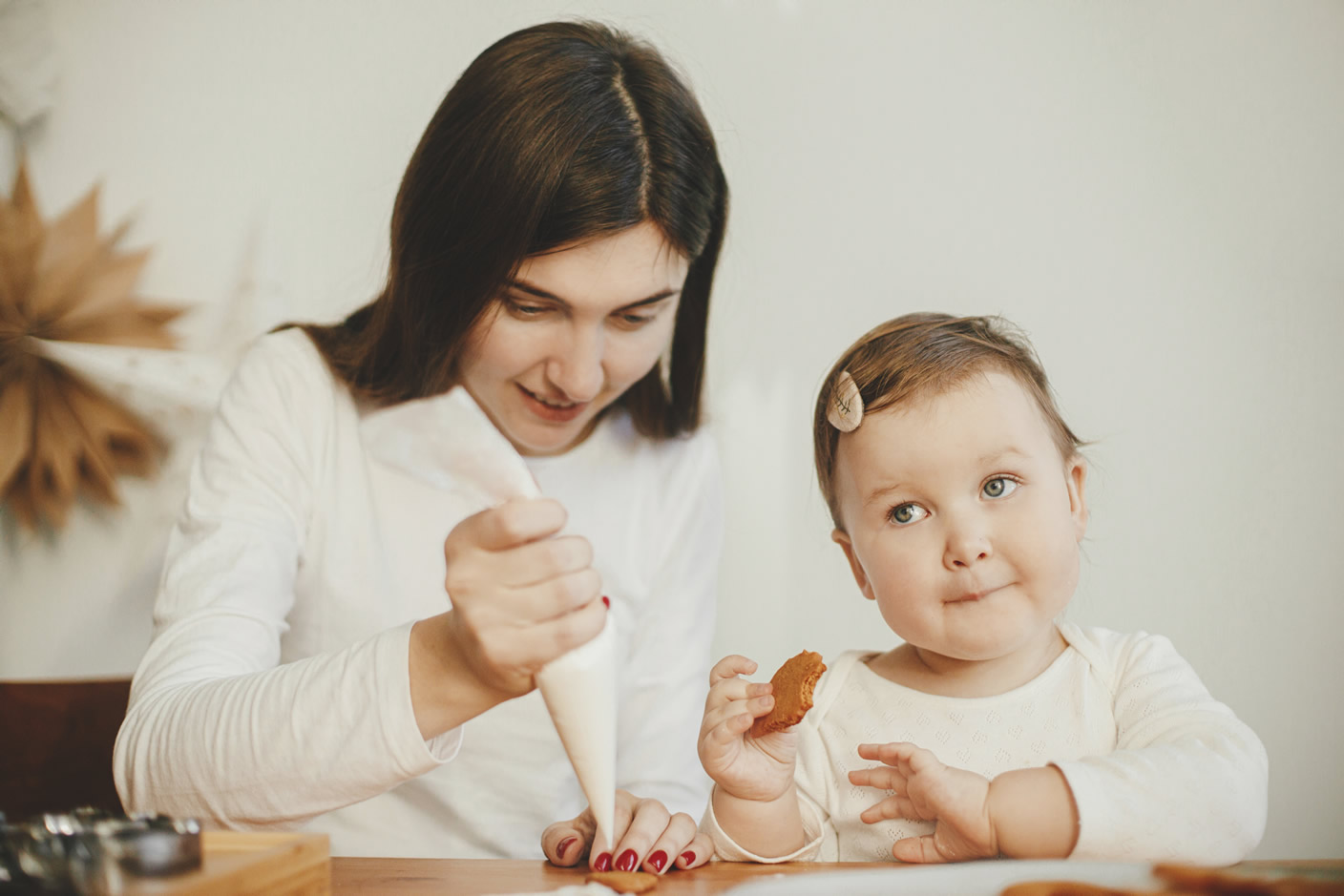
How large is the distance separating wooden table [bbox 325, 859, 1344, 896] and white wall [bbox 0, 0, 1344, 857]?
3.86 feet

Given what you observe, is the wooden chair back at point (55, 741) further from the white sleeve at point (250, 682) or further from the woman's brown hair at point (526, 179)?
the woman's brown hair at point (526, 179)

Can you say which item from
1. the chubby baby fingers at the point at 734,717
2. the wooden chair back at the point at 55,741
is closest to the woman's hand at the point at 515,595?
the chubby baby fingers at the point at 734,717

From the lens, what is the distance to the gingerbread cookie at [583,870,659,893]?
640 millimetres

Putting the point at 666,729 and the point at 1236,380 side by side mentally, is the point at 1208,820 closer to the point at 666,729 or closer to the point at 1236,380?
the point at 666,729

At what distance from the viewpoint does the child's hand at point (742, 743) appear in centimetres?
86

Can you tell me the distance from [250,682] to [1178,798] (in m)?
0.70

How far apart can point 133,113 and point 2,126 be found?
26 cm

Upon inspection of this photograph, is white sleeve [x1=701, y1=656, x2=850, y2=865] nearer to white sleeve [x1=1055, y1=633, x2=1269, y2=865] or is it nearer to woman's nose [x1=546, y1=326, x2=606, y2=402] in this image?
white sleeve [x1=1055, y1=633, x2=1269, y2=865]

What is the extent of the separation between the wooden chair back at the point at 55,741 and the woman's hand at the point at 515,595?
1098 mm

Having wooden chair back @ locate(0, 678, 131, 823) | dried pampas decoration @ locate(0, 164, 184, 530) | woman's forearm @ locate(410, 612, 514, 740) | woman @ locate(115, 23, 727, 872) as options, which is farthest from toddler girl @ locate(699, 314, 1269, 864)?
dried pampas decoration @ locate(0, 164, 184, 530)

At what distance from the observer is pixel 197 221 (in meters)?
1.98

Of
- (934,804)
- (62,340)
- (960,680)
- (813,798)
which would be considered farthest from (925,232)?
(62,340)

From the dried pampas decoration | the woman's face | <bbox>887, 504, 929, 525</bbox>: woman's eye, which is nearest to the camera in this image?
<bbox>887, 504, 929, 525</bbox>: woman's eye

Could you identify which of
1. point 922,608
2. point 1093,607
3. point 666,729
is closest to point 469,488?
point 922,608
